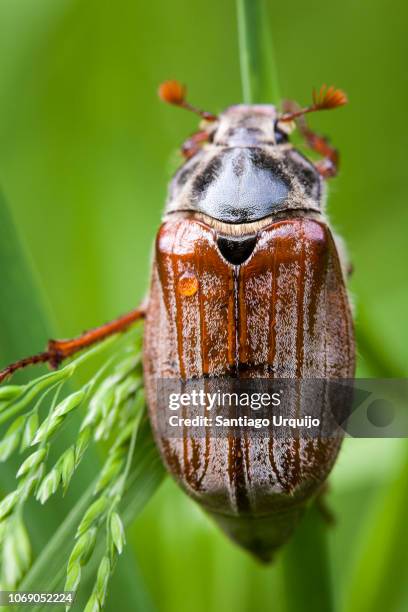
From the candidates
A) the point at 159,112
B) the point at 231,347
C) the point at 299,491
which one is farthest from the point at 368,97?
the point at 299,491

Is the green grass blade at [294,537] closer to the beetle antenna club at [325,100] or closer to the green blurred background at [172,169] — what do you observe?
the green blurred background at [172,169]

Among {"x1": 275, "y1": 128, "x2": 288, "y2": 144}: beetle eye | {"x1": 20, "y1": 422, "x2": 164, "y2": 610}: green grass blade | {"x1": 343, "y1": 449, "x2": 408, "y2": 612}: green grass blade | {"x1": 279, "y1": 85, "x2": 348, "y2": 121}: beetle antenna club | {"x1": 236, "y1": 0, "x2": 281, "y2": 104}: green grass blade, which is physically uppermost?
{"x1": 236, "y1": 0, "x2": 281, "y2": 104}: green grass blade

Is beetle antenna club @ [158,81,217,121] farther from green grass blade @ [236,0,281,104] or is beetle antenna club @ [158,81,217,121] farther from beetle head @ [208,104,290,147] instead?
green grass blade @ [236,0,281,104]

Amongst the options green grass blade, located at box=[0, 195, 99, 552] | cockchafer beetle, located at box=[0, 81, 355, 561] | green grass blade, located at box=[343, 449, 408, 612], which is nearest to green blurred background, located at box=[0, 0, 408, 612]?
green grass blade, located at box=[343, 449, 408, 612]

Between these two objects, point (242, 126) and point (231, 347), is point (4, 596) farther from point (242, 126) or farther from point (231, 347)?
point (242, 126)

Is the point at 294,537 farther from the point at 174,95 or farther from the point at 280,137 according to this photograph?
the point at 174,95

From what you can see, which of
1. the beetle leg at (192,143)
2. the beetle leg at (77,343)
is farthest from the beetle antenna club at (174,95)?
the beetle leg at (77,343)
